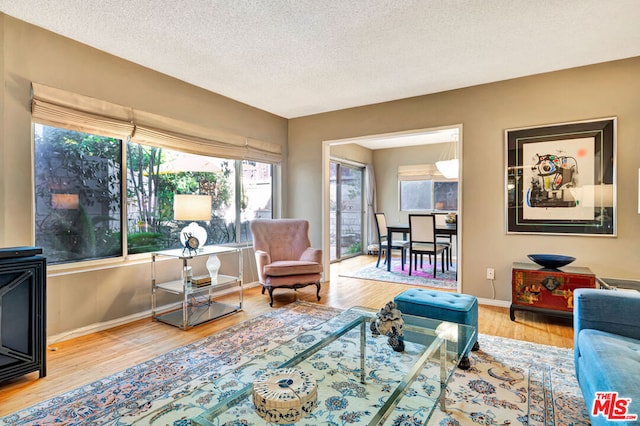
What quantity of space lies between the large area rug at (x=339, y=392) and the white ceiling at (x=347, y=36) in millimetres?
2251

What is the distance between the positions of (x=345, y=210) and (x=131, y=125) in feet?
15.5

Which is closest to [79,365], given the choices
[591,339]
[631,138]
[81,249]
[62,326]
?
[62,326]

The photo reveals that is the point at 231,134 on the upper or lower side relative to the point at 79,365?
upper

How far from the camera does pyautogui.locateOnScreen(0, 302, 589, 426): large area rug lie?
4.98ft

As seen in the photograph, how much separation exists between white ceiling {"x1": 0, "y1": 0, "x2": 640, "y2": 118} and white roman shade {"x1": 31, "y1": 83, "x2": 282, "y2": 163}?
0.51 meters

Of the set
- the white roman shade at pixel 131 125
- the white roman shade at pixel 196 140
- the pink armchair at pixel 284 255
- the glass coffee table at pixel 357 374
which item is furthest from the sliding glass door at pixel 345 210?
the glass coffee table at pixel 357 374

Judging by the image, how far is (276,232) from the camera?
14.3 feet

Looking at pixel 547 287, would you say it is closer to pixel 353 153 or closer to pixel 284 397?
pixel 284 397

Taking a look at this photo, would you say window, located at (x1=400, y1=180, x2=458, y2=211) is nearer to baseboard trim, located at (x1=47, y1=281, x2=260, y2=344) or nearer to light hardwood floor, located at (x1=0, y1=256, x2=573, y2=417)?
light hardwood floor, located at (x1=0, y1=256, x2=573, y2=417)

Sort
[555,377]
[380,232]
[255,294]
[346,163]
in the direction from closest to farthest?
[555,377], [255,294], [380,232], [346,163]

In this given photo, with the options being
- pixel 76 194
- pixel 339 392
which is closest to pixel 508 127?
pixel 339 392

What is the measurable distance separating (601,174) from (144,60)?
4.60m

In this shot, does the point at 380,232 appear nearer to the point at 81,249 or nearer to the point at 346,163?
the point at 346,163

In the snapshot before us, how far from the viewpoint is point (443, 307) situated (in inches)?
93.8
